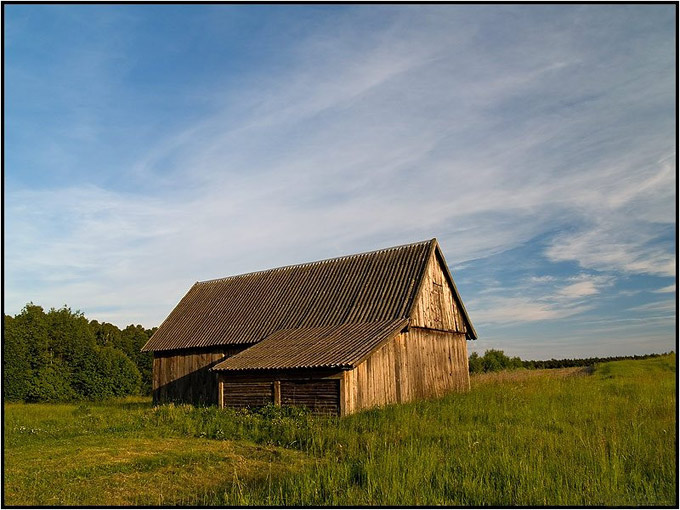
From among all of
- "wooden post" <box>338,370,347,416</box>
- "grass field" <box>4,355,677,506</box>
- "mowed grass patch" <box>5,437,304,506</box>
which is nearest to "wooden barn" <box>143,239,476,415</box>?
"wooden post" <box>338,370,347,416</box>

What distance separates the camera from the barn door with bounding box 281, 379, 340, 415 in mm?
17781

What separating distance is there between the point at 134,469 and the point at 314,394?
786 cm

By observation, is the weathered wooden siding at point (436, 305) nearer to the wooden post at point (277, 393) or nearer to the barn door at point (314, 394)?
the barn door at point (314, 394)

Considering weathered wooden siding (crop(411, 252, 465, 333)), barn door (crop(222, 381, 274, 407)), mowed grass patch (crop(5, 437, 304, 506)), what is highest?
weathered wooden siding (crop(411, 252, 465, 333))

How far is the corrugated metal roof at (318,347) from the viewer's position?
17.9 meters

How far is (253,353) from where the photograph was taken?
2177 cm

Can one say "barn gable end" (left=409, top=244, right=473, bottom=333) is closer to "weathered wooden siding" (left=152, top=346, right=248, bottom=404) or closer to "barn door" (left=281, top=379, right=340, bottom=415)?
"barn door" (left=281, top=379, right=340, bottom=415)

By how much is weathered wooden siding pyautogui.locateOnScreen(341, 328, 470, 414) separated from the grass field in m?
1.49

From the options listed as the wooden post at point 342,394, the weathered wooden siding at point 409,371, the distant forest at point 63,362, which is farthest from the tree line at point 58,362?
the wooden post at point 342,394

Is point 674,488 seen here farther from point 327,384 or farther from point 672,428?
point 327,384

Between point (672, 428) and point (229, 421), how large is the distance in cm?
1232

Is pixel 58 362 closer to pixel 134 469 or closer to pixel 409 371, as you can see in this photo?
pixel 409 371

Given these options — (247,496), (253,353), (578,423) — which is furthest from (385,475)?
(253,353)

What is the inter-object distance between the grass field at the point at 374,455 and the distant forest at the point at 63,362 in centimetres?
3294
